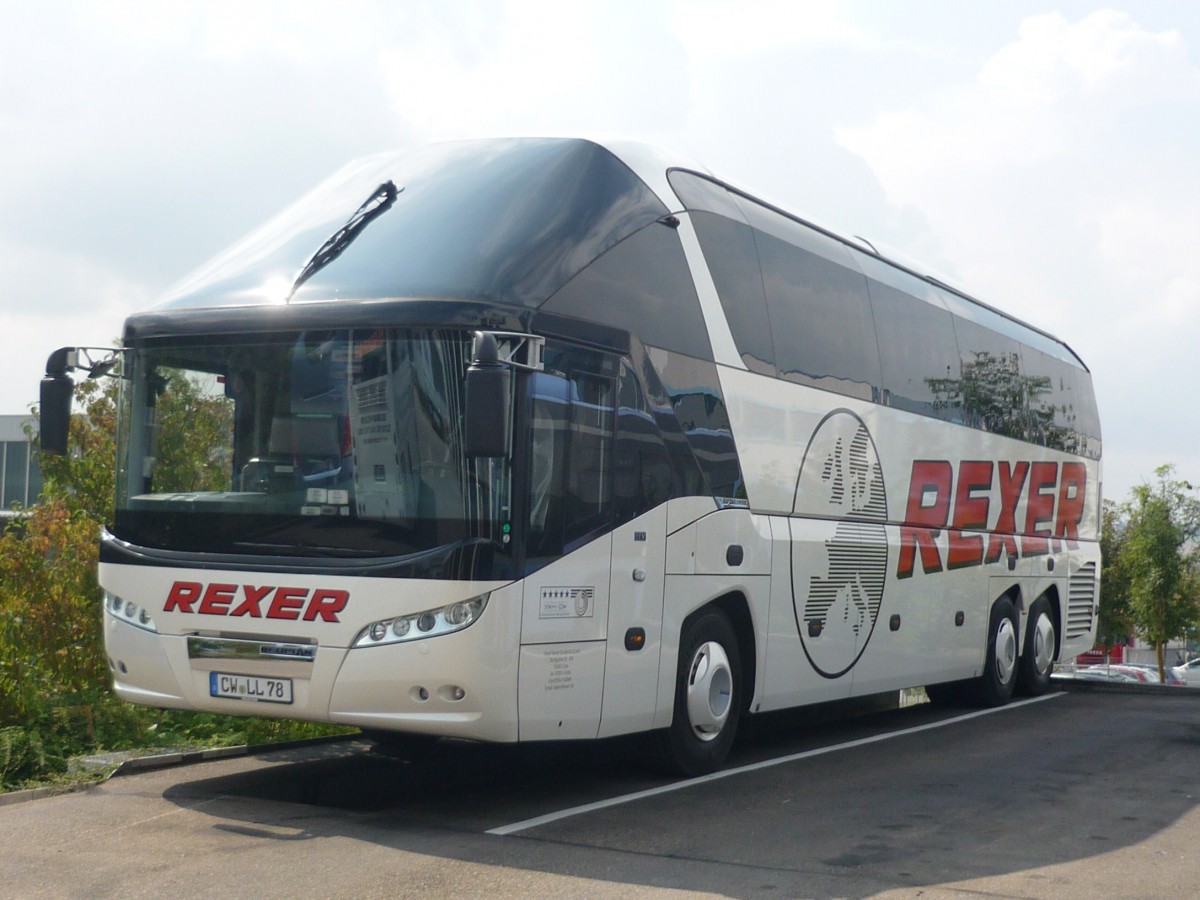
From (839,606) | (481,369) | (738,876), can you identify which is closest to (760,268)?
(839,606)

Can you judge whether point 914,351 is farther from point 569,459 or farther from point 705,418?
point 569,459

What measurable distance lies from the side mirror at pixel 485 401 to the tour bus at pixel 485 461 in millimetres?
17

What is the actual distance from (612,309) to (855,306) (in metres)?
4.20

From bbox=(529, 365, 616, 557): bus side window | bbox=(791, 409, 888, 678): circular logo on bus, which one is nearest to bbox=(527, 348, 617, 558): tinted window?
bbox=(529, 365, 616, 557): bus side window

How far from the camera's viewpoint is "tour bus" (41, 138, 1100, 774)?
7891 millimetres

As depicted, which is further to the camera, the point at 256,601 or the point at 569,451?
the point at 569,451

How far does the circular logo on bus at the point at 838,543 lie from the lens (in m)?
11.3

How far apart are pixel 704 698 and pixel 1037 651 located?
8753 millimetres

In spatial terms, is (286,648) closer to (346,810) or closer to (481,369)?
(346,810)

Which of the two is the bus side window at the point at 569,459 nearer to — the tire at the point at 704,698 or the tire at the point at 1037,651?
the tire at the point at 704,698

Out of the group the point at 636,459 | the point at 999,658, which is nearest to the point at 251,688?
the point at 636,459

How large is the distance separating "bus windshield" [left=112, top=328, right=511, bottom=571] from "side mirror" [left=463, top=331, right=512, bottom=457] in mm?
483

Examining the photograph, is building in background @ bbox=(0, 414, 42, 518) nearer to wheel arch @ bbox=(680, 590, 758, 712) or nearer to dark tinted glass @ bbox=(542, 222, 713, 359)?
wheel arch @ bbox=(680, 590, 758, 712)

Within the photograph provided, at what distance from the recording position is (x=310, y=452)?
322 inches
